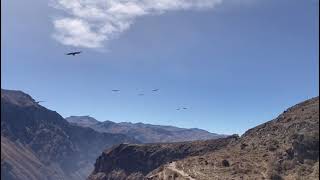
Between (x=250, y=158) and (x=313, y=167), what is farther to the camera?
(x=250, y=158)

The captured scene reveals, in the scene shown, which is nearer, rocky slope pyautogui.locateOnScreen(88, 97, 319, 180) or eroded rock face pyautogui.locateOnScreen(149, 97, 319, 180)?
eroded rock face pyautogui.locateOnScreen(149, 97, 319, 180)

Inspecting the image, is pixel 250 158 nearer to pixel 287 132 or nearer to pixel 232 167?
pixel 232 167

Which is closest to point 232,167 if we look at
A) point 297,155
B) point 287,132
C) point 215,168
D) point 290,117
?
point 215,168

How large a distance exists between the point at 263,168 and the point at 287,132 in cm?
2163

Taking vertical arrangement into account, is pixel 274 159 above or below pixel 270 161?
above

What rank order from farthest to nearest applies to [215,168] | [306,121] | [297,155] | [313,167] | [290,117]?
[290,117] → [306,121] → [215,168] → [297,155] → [313,167]

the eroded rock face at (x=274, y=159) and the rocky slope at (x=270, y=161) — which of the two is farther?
the rocky slope at (x=270, y=161)

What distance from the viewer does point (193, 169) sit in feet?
316

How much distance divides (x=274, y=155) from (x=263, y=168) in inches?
254

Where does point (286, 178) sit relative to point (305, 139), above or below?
below

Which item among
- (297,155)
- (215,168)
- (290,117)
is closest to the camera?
(297,155)

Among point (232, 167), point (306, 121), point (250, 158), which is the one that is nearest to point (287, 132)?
point (306, 121)

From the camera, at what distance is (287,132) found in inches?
4269

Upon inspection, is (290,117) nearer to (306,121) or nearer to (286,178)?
(306,121)
